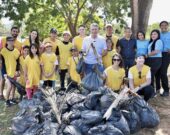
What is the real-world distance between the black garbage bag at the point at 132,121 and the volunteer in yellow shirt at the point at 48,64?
2.21 metres

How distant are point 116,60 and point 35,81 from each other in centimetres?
188

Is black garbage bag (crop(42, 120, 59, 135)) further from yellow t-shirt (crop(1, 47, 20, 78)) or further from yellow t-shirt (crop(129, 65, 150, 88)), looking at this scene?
yellow t-shirt (crop(1, 47, 20, 78))

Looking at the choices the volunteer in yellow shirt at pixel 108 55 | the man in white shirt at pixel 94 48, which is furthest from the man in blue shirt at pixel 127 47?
the man in white shirt at pixel 94 48

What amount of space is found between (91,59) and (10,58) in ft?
6.12

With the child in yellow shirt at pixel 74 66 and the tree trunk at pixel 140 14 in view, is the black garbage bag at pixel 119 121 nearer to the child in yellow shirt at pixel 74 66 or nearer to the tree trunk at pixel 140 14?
the child in yellow shirt at pixel 74 66

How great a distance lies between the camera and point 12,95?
882cm

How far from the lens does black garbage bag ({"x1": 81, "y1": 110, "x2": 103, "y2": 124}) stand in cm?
618

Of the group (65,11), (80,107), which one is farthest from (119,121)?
(65,11)

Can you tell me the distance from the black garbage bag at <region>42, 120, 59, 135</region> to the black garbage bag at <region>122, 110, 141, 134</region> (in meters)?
1.32

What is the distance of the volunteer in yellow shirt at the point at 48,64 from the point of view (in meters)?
8.19

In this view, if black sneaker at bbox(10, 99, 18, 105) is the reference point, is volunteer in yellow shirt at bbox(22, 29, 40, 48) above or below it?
above

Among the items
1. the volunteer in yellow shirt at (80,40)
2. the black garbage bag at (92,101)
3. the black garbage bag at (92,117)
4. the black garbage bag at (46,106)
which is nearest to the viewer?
the black garbage bag at (92,117)

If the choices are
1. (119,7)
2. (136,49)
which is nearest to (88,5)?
(119,7)

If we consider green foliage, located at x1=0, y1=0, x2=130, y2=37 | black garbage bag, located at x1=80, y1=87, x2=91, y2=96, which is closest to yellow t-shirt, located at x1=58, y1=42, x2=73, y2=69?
black garbage bag, located at x1=80, y1=87, x2=91, y2=96
